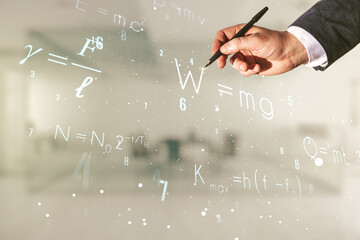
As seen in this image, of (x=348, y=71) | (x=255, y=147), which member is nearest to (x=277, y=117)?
(x=255, y=147)

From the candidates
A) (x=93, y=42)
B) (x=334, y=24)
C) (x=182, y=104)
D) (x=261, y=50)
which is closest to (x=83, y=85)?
(x=93, y=42)

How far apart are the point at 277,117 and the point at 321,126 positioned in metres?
0.20

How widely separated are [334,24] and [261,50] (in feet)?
0.50

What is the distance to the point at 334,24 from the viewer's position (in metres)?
0.61

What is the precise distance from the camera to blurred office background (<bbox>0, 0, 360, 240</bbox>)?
1.84ft

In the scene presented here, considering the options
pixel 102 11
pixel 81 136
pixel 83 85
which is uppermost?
pixel 102 11

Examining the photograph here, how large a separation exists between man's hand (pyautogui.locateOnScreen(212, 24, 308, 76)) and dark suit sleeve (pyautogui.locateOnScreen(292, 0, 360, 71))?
4cm

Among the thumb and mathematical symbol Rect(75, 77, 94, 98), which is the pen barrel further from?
mathematical symbol Rect(75, 77, 94, 98)

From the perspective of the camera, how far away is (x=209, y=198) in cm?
76

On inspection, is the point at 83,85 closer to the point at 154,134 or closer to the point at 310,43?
the point at 154,134

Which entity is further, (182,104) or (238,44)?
(182,104)

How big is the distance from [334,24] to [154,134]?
1.41 feet

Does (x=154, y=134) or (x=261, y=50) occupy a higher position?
(x=261, y=50)

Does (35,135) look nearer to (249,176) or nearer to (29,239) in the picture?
(29,239)
